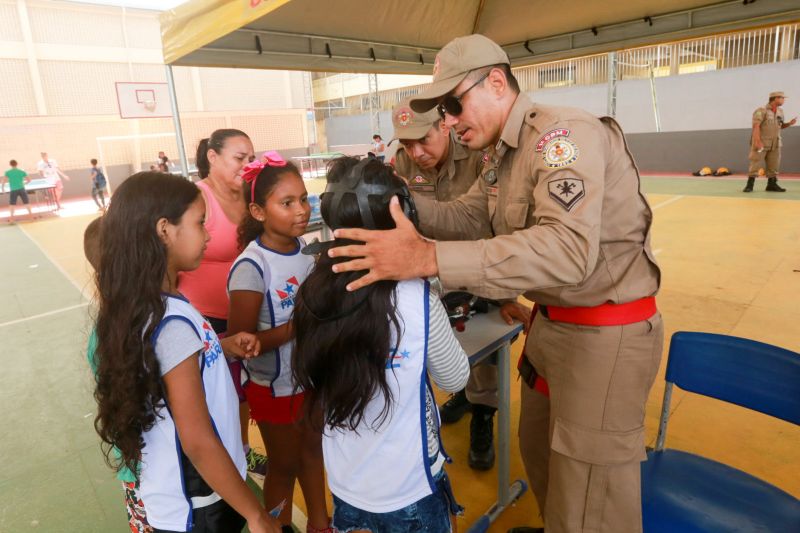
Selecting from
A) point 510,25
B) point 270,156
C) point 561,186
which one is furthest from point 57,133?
point 561,186

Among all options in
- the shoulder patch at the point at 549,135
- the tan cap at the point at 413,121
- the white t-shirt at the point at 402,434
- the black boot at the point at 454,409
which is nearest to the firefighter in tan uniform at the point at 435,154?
the tan cap at the point at 413,121

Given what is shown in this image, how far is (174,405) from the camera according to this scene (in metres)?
1.17

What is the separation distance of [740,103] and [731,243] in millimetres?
8292

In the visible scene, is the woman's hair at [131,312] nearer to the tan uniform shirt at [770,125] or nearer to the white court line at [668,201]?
the white court line at [668,201]

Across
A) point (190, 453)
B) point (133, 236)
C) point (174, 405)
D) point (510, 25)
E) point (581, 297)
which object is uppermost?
point (510, 25)

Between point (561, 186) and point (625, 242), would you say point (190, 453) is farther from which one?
point (625, 242)

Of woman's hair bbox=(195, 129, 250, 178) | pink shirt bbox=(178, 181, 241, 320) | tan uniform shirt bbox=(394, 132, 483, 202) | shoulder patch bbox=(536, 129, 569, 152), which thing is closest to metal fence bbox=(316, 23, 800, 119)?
tan uniform shirt bbox=(394, 132, 483, 202)

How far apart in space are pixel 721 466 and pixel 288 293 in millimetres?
1575

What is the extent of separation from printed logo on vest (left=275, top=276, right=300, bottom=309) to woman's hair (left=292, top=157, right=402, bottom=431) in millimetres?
593

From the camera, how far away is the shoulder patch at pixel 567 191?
3.81 ft

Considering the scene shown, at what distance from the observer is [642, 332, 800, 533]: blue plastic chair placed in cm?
141

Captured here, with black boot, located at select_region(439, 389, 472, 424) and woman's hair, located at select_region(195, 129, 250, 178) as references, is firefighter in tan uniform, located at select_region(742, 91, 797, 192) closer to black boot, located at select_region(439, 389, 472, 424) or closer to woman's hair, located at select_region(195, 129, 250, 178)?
black boot, located at select_region(439, 389, 472, 424)

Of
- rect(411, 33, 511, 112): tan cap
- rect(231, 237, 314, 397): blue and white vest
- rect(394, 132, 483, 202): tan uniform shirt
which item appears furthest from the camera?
rect(394, 132, 483, 202): tan uniform shirt

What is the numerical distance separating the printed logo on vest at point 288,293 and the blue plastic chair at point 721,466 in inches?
51.8
